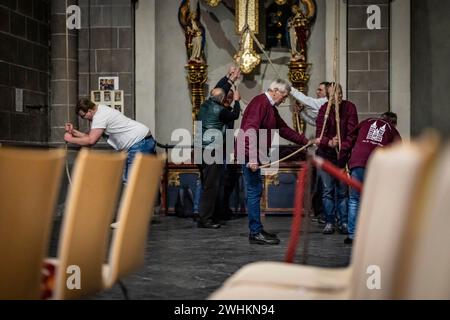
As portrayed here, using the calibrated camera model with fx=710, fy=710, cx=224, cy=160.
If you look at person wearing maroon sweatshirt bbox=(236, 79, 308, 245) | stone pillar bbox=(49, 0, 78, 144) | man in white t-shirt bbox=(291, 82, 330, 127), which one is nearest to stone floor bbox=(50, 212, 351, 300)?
person wearing maroon sweatshirt bbox=(236, 79, 308, 245)

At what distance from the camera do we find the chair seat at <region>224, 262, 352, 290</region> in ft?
6.57

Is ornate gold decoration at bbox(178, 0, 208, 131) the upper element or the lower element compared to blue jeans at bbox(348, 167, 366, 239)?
upper

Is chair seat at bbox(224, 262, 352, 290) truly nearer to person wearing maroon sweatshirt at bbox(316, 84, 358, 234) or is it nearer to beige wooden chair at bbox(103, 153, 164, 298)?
beige wooden chair at bbox(103, 153, 164, 298)

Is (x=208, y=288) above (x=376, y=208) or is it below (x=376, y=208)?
below

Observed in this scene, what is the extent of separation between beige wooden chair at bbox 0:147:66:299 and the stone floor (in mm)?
1384

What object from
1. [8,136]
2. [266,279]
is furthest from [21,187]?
[8,136]

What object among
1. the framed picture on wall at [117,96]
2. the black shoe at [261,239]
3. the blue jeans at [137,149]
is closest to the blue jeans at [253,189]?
the black shoe at [261,239]

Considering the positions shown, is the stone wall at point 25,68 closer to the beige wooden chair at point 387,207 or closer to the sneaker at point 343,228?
the sneaker at point 343,228

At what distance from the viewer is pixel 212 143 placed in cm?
724

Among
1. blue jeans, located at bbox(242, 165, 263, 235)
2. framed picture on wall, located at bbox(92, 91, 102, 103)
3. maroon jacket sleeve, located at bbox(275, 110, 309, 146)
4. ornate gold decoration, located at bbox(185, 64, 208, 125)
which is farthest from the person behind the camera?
ornate gold decoration, located at bbox(185, 64, 208, 125)

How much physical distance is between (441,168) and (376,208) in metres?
0.16

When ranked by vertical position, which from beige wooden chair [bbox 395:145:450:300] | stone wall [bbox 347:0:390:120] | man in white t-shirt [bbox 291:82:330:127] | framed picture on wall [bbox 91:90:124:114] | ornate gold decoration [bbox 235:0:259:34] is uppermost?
ornate gold decoration [bbox 235:0:259:34]
